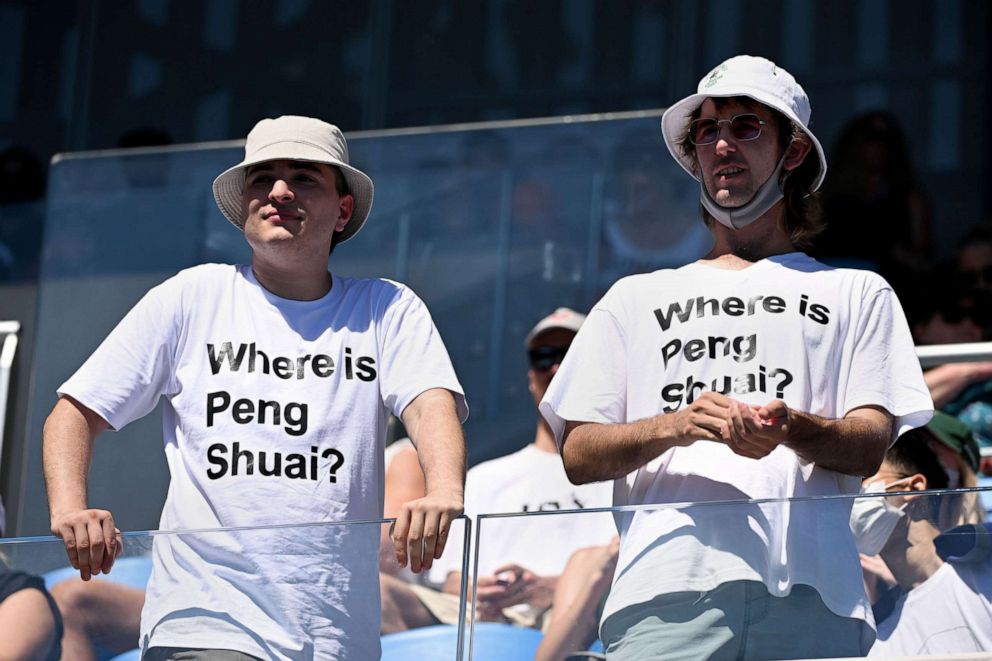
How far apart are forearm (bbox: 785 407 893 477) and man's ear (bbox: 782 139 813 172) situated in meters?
0.60

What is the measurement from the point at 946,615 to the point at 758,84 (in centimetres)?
113

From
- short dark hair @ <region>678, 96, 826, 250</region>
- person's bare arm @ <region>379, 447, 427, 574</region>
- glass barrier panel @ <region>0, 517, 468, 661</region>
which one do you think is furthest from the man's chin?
person's bare arm @ <region>379, 447, 427, 574</region>

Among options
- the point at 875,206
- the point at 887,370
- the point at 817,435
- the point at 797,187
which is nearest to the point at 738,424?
the point at 817,435

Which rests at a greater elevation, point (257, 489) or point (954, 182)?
point (954, 182)

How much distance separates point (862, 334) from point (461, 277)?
3.41 m

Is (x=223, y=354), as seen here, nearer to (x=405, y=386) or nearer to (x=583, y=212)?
(x=405, y=386)

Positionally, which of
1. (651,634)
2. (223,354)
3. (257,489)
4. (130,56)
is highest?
(130,56)

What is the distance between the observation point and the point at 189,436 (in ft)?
12.5

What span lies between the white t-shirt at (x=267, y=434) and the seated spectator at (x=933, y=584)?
0.94 metres

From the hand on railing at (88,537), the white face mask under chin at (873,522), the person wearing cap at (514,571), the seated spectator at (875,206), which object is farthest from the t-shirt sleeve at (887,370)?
the seated spectator at (875,206)

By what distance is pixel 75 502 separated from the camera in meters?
3.63

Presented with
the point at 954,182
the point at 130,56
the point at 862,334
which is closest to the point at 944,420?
the point at 862,334

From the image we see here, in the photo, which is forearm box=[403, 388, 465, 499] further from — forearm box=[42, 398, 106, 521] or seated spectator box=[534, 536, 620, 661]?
forearm box=[42, 398, 106, 521]

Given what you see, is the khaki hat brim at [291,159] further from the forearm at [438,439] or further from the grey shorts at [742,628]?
the grey shorts at [742,628]
